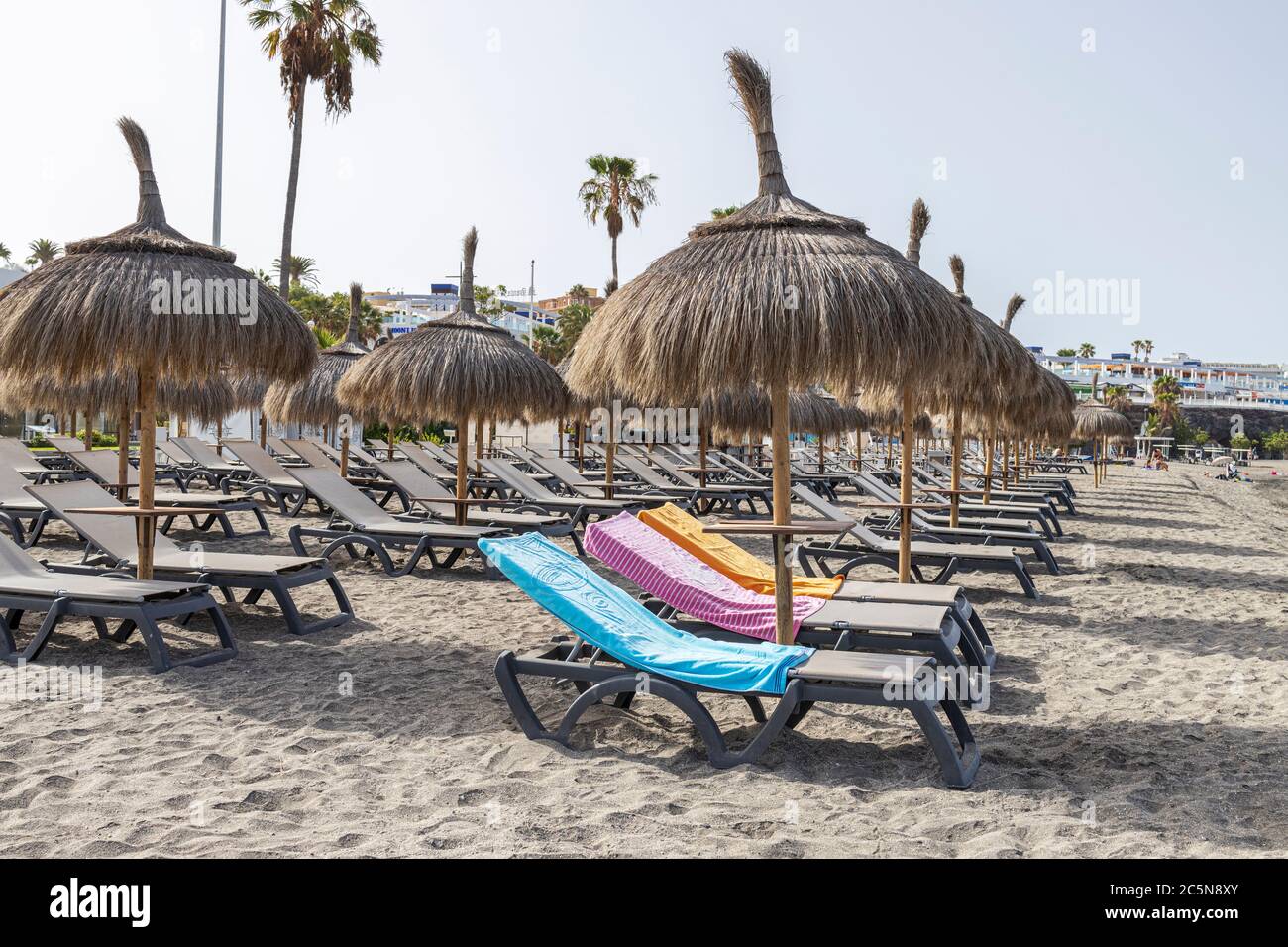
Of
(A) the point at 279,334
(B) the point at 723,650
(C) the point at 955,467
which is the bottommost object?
(B) the point at 723,650

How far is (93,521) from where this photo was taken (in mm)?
6641

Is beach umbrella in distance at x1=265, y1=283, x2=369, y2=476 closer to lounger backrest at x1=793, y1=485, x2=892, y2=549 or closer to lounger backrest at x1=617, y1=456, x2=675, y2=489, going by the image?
lounger backrest at x1=617, y1=456, x2=675, y2=489

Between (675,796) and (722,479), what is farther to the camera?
(722,479)

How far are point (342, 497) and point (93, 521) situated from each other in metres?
2.71

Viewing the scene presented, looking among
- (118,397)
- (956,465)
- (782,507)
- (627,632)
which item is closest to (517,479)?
(956,465)

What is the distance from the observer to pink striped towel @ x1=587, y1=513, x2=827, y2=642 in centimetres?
521

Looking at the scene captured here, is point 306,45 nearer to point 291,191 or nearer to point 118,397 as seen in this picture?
point 291,191

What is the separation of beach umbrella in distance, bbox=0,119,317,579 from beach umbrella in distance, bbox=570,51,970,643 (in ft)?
7.33

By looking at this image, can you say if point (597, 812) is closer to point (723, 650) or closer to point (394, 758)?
point (394, 758)

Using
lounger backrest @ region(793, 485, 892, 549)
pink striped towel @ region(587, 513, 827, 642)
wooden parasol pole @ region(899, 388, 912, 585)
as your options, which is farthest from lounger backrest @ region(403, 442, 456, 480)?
pink striped towel @ region(587, 513, 827, 642)

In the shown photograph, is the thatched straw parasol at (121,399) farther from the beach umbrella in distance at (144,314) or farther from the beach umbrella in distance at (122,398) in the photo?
the beach umbrella in distance at (144,314)

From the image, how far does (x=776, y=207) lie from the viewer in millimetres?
5008
